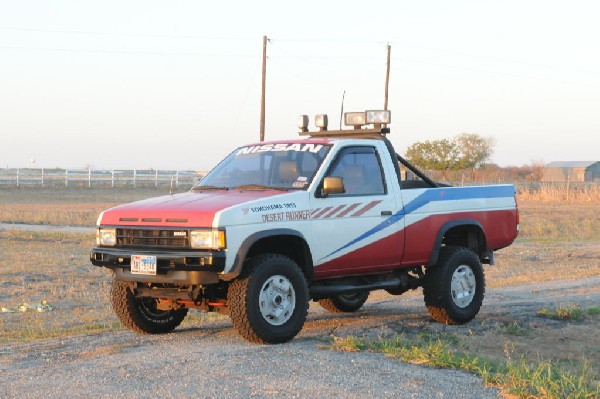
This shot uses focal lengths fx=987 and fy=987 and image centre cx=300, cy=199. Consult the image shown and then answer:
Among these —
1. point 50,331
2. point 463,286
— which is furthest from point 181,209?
point 463,286

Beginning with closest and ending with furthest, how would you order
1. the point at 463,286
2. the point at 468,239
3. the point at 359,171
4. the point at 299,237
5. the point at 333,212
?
the point at 299,237 → the point at 333,212 → the point at 359,171 → the point at 463,286 → the point at 468,239

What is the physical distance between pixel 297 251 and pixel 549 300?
518cm

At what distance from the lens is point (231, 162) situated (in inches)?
424

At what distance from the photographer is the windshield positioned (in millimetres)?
10000

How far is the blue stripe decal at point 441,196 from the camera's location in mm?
10359

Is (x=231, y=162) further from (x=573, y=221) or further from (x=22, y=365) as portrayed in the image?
(x=573, y=221)

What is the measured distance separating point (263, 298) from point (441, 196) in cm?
296

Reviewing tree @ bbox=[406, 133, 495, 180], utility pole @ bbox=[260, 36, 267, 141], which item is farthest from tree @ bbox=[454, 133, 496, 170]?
utility pole @ bbox=[260, 36, 267, 141]

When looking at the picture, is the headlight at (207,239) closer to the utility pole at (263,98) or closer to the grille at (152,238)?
the grille at (152,238)

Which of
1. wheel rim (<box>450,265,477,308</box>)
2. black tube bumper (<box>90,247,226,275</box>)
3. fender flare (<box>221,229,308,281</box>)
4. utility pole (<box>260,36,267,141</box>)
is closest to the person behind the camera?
black tube bumper (<box>90,247,226,275</box>)

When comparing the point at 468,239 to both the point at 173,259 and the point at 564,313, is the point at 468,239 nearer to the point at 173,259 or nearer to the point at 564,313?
the point at 564,313

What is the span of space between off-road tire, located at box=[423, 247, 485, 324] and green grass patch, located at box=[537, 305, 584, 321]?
1080 mm

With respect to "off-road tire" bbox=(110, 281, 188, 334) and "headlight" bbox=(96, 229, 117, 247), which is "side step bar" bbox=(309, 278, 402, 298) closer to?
"off-road tire" bbox=(110, 281, 188, 334)

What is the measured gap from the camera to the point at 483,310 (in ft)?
40.9
